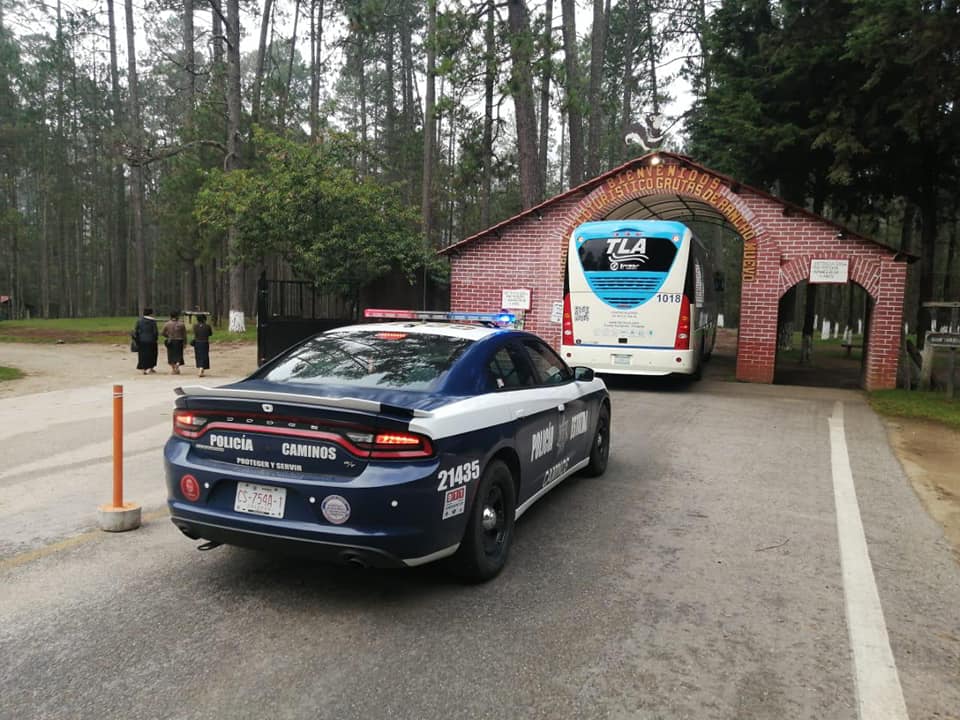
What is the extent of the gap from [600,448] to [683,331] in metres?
7.20

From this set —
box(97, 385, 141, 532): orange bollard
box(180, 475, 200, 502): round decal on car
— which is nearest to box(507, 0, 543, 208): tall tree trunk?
box(97, 385, 141, 532): orange bollard

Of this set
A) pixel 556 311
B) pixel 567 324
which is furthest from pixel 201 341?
pixel 556 311

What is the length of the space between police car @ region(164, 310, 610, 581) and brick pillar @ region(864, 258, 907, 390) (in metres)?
13.0

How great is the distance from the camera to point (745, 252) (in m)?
16.2

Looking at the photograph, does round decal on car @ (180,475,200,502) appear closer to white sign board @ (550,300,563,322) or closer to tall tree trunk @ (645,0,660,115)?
white sign board @ (550,300,563,322)

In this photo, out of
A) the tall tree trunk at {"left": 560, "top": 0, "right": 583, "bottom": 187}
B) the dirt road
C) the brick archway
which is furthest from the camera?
the tall tree trunk at {"left": 560, "top": 0, "right": 583, "bottom": 187}

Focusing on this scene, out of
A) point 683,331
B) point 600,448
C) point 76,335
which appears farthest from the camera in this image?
point 76,335

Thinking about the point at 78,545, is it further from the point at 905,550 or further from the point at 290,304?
the point at 290,304

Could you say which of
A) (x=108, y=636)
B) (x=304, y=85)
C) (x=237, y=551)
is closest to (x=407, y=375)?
(x=237, y=551)

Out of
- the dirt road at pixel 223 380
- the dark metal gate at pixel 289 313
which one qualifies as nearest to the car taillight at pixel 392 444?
the dirt road at pixel 223 380

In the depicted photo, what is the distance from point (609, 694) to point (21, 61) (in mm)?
56039

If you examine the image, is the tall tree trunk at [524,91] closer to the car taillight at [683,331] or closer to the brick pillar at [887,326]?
the car taillight at [683,331]

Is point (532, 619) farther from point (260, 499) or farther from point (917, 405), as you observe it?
point (917, 405)

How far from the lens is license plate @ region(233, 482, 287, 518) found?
378 cm
